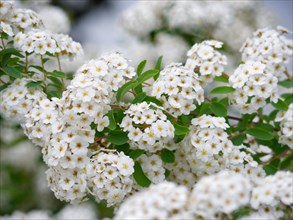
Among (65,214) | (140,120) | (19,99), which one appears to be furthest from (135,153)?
(65,214)

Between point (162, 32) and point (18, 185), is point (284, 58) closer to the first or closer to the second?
point (162, 32)

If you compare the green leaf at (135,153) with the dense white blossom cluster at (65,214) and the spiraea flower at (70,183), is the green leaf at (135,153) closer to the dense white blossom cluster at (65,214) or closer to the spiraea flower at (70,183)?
the spiraea flower at (70,183)

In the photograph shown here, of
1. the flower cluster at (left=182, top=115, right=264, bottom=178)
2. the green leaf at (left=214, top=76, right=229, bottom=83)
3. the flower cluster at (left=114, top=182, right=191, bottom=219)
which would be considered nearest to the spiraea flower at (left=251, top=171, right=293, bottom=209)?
the flower cluster at (left=114, top=182, right=191, bottom=219)

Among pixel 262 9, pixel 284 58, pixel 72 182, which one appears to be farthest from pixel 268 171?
pixel 262 9

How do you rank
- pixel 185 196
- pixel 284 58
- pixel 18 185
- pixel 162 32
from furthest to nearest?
pixel 18 185, pixel 162 32, pixel 284 58, pixel 185 196

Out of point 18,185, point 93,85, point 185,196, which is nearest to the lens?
point 185,196

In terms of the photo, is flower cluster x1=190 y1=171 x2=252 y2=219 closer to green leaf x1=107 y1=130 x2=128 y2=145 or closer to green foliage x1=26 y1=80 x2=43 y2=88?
green leaf x1=107 y1=130 x2=128 y2=145
